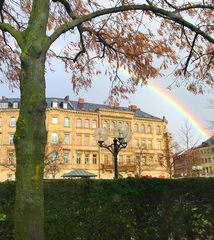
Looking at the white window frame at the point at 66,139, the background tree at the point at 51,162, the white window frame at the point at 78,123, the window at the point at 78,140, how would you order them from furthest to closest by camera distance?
the white window frame at the point at 78,123 → the window at the point at 78,140 → the white window frame at the point at 66,139 → the background tree at the point at 51,162

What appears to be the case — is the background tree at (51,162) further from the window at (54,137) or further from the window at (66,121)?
the window at (66,121)

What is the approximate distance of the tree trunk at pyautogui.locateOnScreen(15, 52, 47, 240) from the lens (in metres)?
4.44

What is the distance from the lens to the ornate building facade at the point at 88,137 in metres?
65.0

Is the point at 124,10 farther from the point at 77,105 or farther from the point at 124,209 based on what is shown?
the point at 77,105

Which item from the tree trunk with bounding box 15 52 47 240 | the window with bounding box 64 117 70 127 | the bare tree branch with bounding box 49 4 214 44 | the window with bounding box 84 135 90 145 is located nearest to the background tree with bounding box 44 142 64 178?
the window with bounding box 64 117 70 127

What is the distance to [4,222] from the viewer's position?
6852mm

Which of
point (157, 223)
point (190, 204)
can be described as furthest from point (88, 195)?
point (190, 204)

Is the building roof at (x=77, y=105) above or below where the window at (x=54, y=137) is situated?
above

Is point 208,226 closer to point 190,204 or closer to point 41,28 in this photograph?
point 190,204

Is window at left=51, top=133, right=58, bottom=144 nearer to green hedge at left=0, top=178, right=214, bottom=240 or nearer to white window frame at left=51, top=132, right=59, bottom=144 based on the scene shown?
white window frame at left=51, top=132, right=59, bottom=144

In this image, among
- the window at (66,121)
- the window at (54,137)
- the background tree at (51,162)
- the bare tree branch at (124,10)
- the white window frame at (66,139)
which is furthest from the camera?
the window at (66,121)

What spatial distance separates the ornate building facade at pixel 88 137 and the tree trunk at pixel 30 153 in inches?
2233

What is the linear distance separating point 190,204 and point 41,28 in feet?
17.3

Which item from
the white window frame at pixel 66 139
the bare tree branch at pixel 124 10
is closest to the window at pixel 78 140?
the white window frame at pixel 66 139
